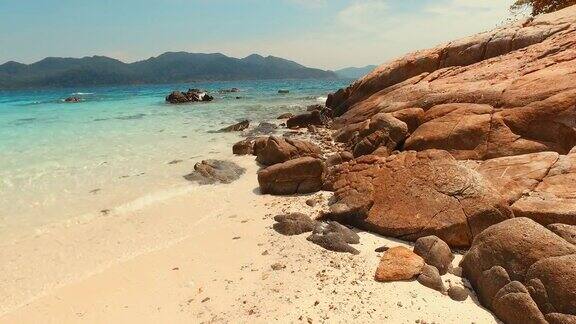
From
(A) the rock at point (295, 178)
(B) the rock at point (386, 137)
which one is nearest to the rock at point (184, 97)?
(B) the rock at point (386, 137)

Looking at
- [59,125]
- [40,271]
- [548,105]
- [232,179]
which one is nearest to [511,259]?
[548,105]

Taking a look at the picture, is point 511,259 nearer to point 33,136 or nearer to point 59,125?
point 33,136

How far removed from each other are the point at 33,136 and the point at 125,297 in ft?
78.5

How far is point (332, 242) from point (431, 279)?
85.8 inches

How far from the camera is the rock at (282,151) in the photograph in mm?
14766

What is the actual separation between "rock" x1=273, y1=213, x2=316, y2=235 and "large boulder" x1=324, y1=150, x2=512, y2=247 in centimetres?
60

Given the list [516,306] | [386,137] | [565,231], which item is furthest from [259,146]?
[516,306]

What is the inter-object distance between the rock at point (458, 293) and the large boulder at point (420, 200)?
159 centimetres

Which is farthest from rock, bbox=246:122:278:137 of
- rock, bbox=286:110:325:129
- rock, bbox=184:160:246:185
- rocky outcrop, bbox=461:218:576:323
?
rocky outcrop, bbox=461:218:576:323

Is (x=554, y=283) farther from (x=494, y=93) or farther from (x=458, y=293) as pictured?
(x=494, y=93)

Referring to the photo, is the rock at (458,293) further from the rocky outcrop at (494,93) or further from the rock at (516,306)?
the rocky outcrop at (494,93)

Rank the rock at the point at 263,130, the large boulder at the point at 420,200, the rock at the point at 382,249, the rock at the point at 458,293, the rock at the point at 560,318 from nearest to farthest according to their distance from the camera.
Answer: the rock at the point at 560,318 → the rock at the point at 458,293 → the large boulder at the point at 420,200 → the rock at the point at 382,249 → the rock at the point at 263,130

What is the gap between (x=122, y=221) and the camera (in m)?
10.3

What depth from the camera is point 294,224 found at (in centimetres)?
884
